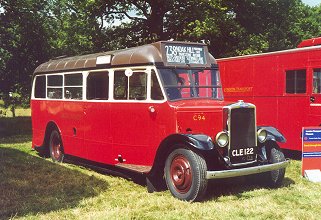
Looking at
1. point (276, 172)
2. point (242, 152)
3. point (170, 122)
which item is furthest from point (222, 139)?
point (276, 172)

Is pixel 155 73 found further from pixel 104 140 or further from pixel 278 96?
pixel 278 96

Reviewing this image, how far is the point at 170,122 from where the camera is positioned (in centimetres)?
779

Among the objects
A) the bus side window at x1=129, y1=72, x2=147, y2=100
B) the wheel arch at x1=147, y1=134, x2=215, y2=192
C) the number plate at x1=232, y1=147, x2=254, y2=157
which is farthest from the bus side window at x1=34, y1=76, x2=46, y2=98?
the number plate at x1=232, y1=147, x2=254, y2=157

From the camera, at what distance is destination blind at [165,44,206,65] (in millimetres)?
8367

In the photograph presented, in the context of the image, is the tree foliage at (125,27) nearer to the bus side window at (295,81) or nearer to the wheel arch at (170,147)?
the bus side window at (295,81)

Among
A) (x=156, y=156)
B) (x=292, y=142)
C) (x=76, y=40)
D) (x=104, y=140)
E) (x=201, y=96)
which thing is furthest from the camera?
(x=76, y=40)

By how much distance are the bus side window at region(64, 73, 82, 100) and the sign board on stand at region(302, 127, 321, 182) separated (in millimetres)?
5564

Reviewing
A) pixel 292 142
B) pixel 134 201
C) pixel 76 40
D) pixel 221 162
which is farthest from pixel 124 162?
pixel 76 40

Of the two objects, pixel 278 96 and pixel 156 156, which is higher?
pixel 278 96

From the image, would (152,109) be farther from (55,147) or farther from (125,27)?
(125,27)

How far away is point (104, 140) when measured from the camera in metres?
9.51

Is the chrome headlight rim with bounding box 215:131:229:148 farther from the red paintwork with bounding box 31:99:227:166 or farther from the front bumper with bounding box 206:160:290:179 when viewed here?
the front bumper with bounding box 206:160:290:179

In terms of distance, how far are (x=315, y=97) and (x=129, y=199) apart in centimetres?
698

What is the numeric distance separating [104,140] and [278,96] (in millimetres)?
6243
